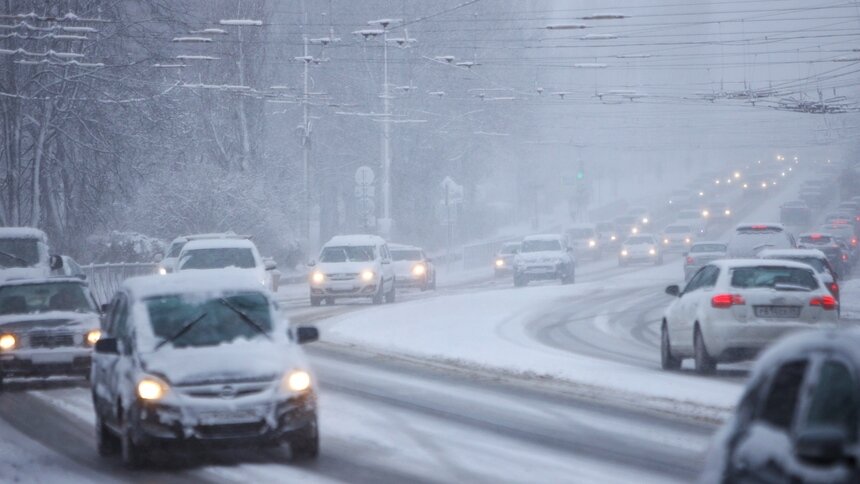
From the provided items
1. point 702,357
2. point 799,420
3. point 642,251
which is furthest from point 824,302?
point 642,251

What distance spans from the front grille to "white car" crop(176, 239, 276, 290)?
11.5 metres

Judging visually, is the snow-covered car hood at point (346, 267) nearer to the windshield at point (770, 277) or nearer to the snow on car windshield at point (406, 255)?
the snow on car windshield at point (406, 255)

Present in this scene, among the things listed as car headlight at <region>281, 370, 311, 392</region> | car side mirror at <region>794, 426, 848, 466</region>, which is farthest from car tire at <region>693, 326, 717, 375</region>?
car side mirror at <region>794, 426, 848, 466</region>

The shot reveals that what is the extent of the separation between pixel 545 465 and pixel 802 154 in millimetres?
173757

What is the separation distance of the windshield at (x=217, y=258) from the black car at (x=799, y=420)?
25.7m

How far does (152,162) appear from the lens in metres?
49.2

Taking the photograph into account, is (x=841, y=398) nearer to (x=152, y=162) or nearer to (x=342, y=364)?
(x=342, y=364)

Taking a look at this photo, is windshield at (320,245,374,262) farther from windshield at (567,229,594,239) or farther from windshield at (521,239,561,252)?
windshield at (567,229,594,239)

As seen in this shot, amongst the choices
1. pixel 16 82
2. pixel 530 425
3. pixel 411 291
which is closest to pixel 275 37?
pixel 411 291

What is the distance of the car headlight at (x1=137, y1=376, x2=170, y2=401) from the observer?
11.9 m

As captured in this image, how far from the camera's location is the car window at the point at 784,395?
555 centimetres

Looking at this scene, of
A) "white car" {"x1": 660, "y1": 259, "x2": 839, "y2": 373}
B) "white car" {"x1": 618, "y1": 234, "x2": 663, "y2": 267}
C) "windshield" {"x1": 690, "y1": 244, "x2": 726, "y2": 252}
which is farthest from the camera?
"white car" {"x1": 618, "y1": 234, "x2": 663, "y2": 267}

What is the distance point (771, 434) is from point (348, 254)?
3551cm

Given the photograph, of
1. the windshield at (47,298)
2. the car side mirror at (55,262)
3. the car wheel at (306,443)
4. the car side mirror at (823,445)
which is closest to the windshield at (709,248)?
the car side mirror at (55,262)
